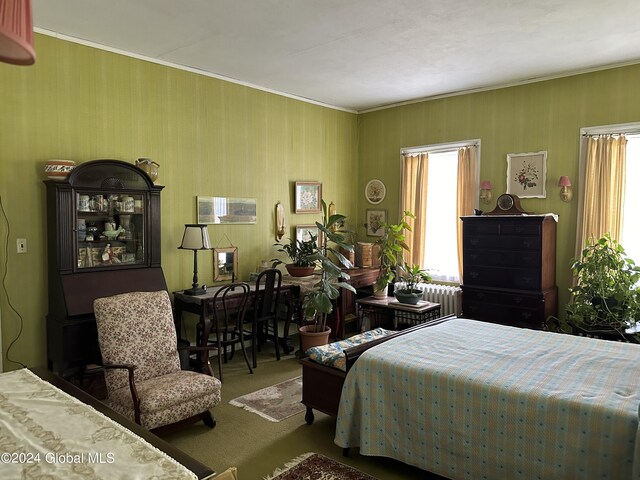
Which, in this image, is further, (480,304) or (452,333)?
(480,304)

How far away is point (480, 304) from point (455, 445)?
2730mm

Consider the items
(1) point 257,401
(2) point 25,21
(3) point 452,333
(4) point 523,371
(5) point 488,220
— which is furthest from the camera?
(5) point 488,220

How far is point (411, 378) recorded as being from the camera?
8.66ft

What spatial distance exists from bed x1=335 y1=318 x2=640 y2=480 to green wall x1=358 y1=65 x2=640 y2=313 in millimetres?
2202

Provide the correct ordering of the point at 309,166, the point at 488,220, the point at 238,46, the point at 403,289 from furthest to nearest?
the point at 309,166 < the point at 403,289 < the point at 488,220 < the point at 238,46

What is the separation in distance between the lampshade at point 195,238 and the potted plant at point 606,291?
133 inches

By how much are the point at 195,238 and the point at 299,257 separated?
1.36 m

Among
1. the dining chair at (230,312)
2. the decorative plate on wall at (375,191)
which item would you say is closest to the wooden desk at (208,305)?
the dining chair at (230,312)

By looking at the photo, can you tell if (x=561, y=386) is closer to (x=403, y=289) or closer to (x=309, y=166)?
(x=403, y=289)

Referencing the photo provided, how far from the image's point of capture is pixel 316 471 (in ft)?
9.16

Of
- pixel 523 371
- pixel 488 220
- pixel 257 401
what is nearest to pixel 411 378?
pixel 523 371

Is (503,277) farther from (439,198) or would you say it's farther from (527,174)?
(439,198)

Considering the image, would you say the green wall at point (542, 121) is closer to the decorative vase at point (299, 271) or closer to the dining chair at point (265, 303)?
the decorative vase at point (299, 271)

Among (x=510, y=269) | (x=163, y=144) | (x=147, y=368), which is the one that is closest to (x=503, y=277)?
(x=510, y=269)
